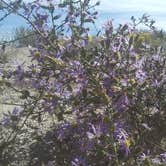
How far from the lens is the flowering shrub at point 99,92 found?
11.1ft

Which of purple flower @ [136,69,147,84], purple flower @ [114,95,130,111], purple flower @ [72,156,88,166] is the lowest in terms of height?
purple flower @ [72,156,88,166]

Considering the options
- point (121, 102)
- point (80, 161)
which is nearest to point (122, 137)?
point (121, 102)

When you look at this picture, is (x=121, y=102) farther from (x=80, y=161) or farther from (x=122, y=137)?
(x=80, y=161)

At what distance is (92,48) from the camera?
12.1 ft

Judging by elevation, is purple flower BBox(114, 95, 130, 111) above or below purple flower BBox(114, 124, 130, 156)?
above

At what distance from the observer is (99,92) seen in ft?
10.7

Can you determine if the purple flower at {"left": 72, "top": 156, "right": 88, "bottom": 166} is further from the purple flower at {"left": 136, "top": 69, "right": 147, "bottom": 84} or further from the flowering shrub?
the purple flower at {"left": 136, "top": 69, "right": 147, "bottom": 84}

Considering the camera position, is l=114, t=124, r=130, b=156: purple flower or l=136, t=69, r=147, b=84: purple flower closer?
l=114, t=124, r=130, b=156: purple flower

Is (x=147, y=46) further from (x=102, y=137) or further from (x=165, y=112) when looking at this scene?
(x=102, y=137)

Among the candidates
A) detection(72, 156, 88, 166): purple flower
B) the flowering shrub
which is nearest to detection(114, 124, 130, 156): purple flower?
the flowering shrub

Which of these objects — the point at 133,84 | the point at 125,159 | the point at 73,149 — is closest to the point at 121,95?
the point at 133,84

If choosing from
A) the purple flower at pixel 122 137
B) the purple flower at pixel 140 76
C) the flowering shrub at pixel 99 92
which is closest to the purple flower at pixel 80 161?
the flowering shrub at pixel 99 92

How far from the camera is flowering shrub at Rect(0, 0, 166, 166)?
3379 millimetres

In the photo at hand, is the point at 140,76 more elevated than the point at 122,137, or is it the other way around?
the point at 140,76
